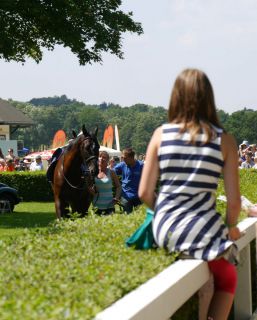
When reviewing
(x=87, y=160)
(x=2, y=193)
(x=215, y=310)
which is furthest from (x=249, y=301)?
(x=2, y=193)

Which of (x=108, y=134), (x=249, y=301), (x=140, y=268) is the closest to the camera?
(x=140, y=268)

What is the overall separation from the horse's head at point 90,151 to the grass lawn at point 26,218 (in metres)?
3.06

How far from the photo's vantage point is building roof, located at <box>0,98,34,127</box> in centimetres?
7839

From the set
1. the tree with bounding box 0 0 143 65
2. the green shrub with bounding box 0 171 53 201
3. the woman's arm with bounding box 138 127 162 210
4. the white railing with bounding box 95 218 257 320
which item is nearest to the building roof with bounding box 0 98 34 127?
the green shrub with bounding box 0 171 53 201

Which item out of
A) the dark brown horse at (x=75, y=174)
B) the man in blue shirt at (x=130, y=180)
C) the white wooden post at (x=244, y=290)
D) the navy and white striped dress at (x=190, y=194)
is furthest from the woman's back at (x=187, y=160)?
the man in blue shirt at (x=130, y=180)

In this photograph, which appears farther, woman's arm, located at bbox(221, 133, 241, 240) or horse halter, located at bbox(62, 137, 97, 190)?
horse halter, located at bbox(62, 137, 97, 190)

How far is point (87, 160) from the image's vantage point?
13.0 metres

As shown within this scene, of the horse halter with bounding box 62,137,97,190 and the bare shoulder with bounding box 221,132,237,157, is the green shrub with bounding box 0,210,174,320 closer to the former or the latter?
Result: the bare shoulder with bounding box 221,132,237,157

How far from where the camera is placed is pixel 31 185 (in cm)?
3078

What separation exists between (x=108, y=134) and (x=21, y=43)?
137ft

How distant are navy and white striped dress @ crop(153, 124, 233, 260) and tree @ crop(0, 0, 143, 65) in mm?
18654

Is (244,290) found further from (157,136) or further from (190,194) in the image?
(157,136)

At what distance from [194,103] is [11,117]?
76442 millimetres

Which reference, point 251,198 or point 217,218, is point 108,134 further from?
point 217,218
